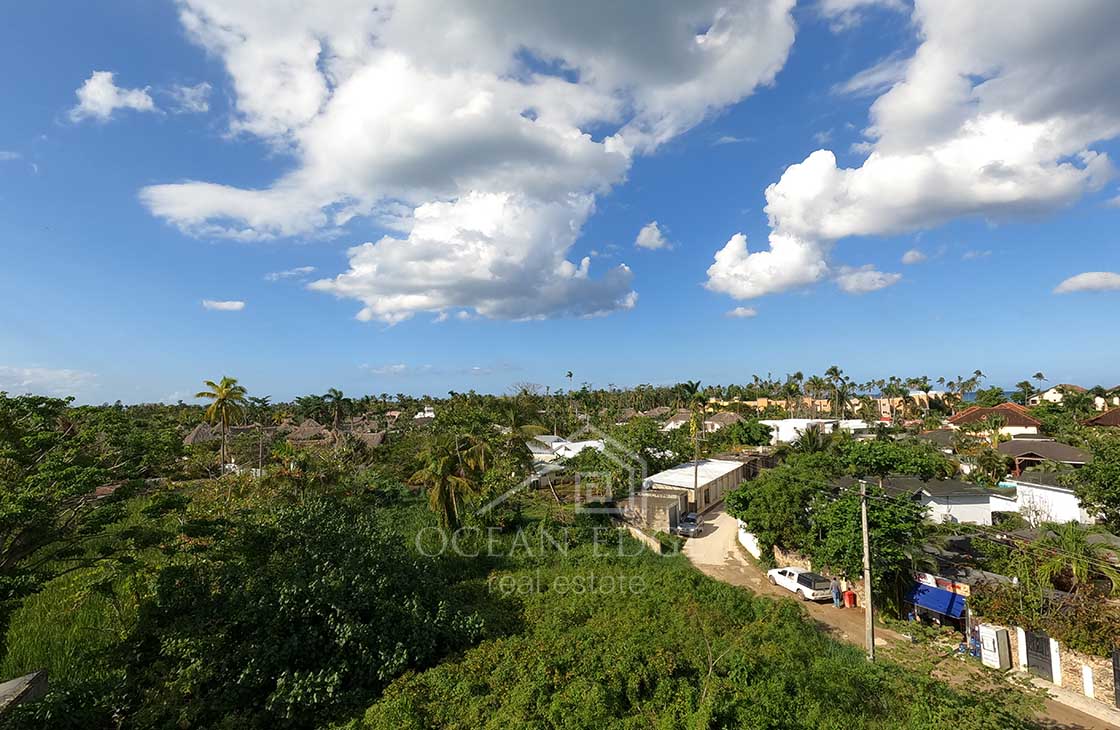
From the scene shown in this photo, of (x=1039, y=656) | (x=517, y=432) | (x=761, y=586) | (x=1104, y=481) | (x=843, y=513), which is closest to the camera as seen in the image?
(x=1039, y=656)

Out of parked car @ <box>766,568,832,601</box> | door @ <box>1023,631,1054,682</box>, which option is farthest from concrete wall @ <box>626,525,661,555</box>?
door @ <box>1023,631,1054,682</box>

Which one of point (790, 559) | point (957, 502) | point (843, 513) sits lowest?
point (790, 559)

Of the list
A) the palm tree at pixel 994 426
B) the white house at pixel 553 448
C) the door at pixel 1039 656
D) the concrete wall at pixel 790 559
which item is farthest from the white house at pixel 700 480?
the palm tree at pixel 994 426

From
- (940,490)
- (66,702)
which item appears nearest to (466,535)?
(66,702)

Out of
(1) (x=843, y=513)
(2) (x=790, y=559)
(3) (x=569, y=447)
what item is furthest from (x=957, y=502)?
(3) (x=569, y=447)

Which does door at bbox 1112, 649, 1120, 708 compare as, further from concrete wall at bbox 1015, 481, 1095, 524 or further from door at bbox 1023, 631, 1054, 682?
concrete wall at bbox 1015, 481, 1095, 524

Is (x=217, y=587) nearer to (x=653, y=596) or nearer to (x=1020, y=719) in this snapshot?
(x=653, y=596)

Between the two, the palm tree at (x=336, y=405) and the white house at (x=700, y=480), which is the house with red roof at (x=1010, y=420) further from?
the palm tree at (x=336, y=405)

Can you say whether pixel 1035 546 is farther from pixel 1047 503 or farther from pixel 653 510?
pixel 653 510
